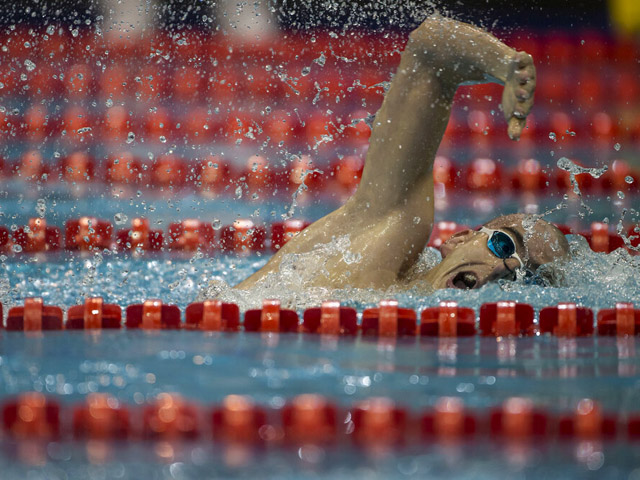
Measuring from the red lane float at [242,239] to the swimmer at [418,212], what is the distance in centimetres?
165

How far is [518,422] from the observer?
1.72 m

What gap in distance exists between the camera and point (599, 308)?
315cm

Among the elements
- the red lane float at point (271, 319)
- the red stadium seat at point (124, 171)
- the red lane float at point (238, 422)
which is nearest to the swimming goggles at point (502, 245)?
the red lane float at point (271, 319)

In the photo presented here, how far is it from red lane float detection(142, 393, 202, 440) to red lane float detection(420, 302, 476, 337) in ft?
3.94

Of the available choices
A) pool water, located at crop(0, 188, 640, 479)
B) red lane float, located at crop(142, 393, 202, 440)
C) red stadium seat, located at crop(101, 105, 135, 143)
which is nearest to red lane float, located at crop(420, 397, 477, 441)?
pool water, located at crop(0, 188, 640, 479)

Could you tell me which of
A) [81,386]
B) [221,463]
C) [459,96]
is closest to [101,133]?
[459,96]

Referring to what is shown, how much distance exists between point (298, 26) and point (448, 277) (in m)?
5.62

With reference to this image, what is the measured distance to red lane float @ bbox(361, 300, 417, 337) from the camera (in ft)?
9.09

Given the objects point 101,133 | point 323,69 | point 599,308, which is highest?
point 323,69

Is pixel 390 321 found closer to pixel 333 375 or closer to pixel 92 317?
pixel 333 375

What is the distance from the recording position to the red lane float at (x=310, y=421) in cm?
168

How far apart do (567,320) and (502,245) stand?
0.32m

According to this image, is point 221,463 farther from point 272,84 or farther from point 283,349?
point 272,84

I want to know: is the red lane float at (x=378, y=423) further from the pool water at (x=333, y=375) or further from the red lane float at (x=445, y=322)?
the red lane float at (x=445, y=322)
